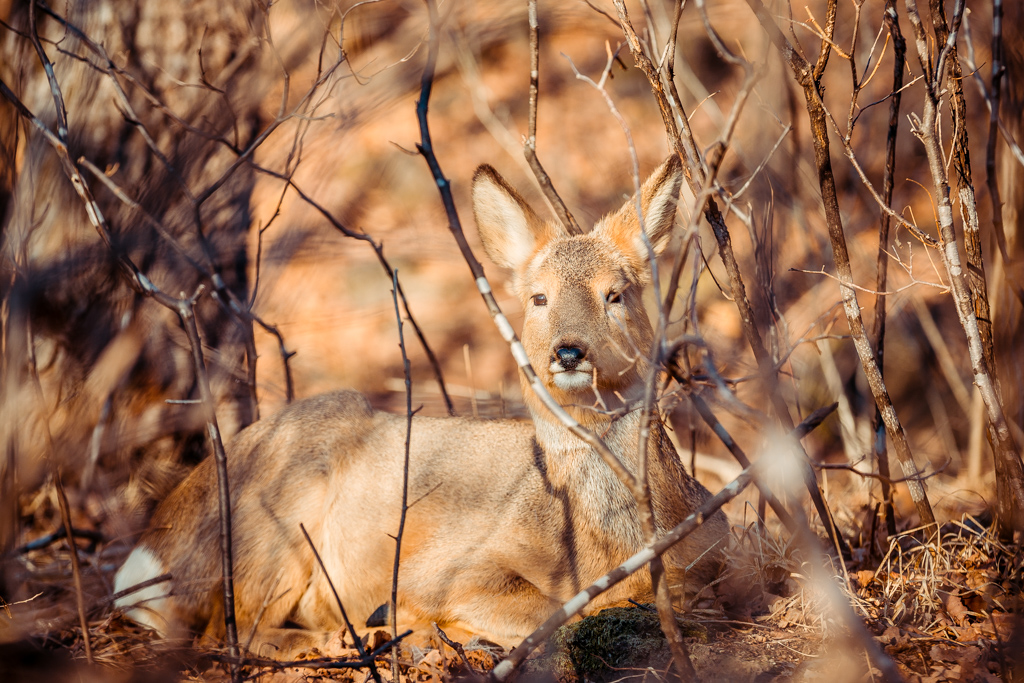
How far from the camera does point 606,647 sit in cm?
322

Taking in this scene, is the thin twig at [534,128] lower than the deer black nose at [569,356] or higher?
higher

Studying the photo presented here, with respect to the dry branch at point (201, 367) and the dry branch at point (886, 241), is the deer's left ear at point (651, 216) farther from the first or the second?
the dry branch at point (201, 367)

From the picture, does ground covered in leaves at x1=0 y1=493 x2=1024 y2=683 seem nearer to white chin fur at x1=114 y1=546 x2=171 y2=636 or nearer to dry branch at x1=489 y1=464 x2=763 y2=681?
white chin fur at x1=114 y1=546 x2=171 y2=636

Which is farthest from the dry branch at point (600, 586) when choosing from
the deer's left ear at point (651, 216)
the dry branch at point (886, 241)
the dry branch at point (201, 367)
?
the deer's left ear at point (651, 216)

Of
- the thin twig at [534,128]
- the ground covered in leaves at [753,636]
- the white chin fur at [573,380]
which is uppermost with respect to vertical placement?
the thin twig at [534,128]

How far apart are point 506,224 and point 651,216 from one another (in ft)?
3.07

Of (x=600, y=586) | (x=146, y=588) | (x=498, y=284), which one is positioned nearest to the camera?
(x=600, y=586)

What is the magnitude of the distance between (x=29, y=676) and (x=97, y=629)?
58.4 inches

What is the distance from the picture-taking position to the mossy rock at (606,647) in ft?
10.3

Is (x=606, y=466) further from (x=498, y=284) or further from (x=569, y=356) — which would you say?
(x=498, y=284)

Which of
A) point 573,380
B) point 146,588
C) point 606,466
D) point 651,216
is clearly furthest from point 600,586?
point 146,588

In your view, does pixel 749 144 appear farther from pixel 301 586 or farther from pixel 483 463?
pixel 301 586

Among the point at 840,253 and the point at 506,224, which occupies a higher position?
the point at 506,224

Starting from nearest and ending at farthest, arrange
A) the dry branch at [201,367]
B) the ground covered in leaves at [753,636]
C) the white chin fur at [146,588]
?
the ground covered in leaves at [753,636] < the dry branch at [201,367] < the white chin fur at [146,588]
